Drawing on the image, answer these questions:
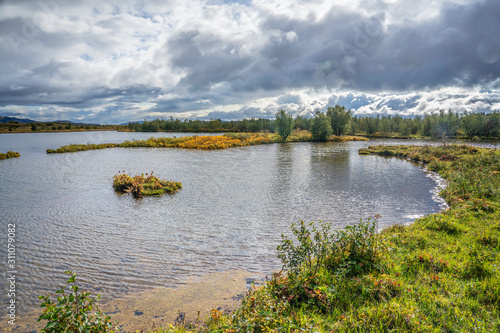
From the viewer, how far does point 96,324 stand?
461 cm

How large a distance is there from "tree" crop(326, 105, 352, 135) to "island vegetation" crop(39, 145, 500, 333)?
100147 mm

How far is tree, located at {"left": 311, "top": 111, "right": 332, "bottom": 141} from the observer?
9189cm

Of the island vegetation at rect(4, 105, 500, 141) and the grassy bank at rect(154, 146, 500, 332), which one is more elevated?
the island vegetation at rect(4, 105, 500, 141)

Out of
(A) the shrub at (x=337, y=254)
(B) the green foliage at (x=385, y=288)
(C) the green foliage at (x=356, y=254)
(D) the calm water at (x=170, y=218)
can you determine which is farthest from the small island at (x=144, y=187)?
(C) the green foliage at (x=356, y=254)

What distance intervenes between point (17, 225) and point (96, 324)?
1359 cm

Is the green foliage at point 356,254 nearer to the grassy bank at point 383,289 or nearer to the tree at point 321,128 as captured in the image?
the grassy bank at point 383,289

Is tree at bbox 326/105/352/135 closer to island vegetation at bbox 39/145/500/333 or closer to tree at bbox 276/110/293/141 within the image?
tree at bbox 276/110/293/141

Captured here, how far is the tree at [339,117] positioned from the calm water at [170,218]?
7993cm

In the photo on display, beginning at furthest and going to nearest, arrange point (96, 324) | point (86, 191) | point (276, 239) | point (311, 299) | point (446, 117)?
1. point (446, 117)
2. point (86, 191)
3. point (276, 239)
4. point (311, 299)
5. point (96, 324)

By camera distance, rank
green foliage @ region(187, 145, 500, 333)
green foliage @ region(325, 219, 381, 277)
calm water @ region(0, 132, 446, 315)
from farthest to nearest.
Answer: calm water @ region(0, 132, 446, 315)
green foliage @ region(325, 219, 381, 277)
green foliage @ region(187, 145, 500, 333)

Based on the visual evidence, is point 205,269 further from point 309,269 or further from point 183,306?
point 309,269

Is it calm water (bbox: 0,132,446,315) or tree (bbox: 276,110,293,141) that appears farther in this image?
tree (bbox: 276,110,293,141)

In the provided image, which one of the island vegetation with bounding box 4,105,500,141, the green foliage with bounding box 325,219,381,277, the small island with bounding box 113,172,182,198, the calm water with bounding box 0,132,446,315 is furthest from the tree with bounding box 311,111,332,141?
the green foliage with bounding box 325,219,381,277

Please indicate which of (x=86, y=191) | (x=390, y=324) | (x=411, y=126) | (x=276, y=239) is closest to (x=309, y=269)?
(x=390, y=324)
